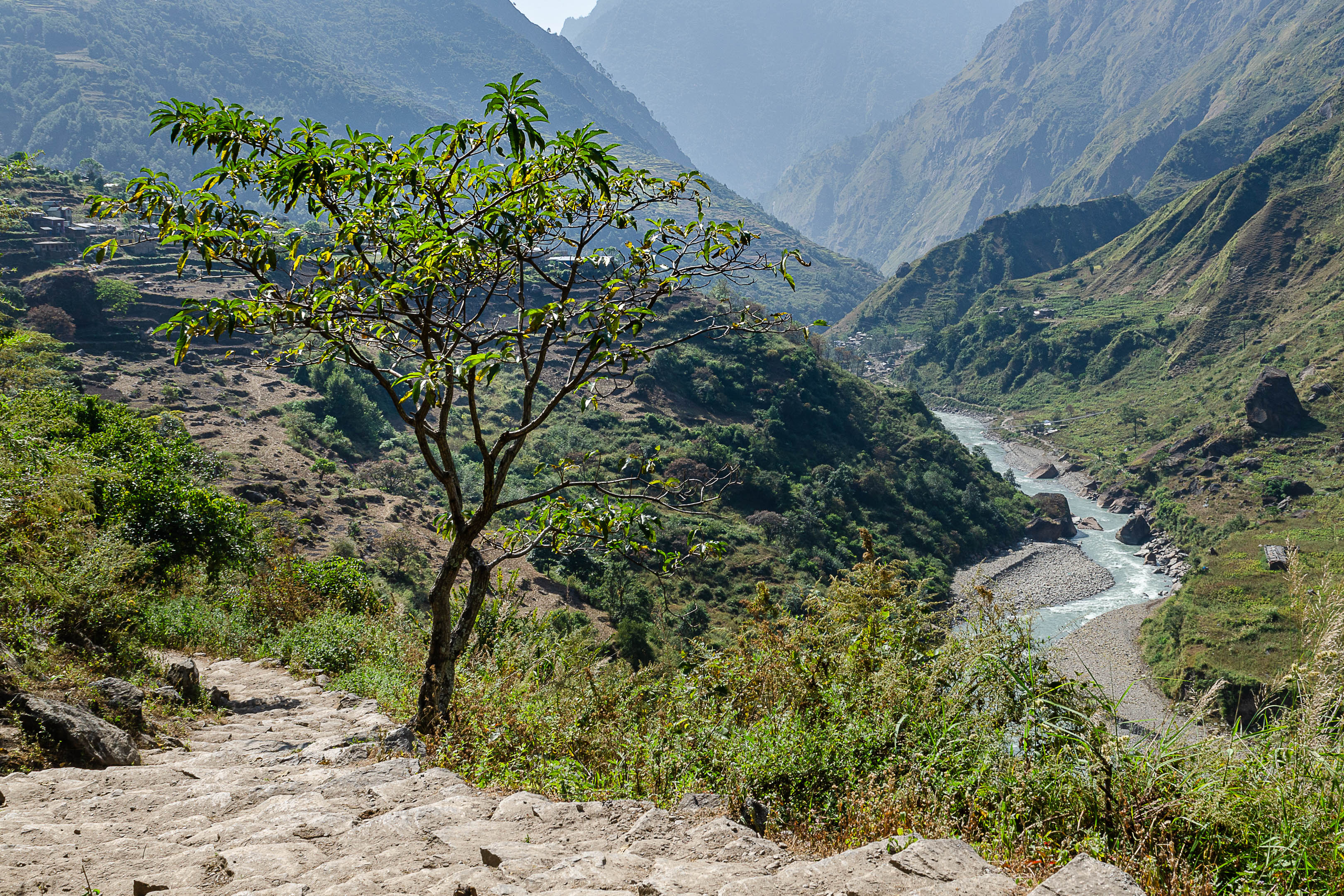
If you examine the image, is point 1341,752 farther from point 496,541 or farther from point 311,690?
point 311,690

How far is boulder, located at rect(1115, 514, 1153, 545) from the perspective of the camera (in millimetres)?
61594

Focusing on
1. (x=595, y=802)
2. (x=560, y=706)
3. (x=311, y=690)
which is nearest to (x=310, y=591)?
(x=311, y=690)

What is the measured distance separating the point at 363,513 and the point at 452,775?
34.5 metres

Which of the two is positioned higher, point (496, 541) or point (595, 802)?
point (496, 541)

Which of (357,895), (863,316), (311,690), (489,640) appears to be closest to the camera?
(357,895)

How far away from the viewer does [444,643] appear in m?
4.63

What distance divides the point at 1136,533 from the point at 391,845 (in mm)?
72601

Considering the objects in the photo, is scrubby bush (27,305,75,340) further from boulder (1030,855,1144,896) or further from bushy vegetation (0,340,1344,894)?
boulder (1030,855,1144,896)

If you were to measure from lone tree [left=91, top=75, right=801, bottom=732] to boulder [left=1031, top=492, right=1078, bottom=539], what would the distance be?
67003 mm

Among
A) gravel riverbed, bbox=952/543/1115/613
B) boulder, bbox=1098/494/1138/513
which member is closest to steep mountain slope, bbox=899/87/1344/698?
boulder, bbox=1098/494/1138/513

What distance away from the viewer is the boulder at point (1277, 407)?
220 feet

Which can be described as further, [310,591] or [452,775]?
[310,591]

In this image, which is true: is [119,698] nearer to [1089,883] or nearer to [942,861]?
[942,861]

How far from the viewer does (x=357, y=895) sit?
2574mm
